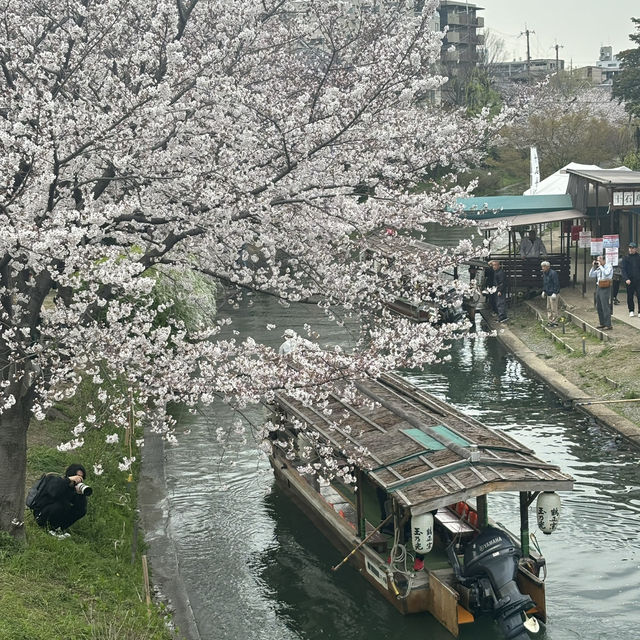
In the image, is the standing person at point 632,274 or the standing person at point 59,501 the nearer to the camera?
the standing person at point 59,501

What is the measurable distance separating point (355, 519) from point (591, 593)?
3968 millimetres

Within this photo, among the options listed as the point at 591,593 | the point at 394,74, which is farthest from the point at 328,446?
the point at 394,74

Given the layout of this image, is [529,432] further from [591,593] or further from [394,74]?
[394,74]

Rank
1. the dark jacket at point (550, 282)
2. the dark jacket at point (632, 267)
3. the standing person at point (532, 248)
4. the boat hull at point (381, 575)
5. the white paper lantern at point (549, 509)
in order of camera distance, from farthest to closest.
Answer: the standing person at point (532, 248) → the dark jacket at point (550, 282) → the dark jacket at point (632, 267) → the white paper lantern at point (549, 509) → the boat hull at point (381, 575)

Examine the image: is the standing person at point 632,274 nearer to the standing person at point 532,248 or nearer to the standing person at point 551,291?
the standing person at point 551,291

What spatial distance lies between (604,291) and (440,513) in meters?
14.2

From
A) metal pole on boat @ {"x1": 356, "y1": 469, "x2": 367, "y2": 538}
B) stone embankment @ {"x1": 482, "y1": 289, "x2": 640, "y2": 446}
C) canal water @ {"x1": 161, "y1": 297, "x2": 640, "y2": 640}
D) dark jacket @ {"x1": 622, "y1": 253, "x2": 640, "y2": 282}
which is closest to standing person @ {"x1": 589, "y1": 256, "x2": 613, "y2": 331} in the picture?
stone embankment @ {"x1": 482, "y1": 289, "x2": 640, "y2": 446}

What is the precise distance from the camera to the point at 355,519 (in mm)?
15828

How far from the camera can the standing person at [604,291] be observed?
27.1 metres

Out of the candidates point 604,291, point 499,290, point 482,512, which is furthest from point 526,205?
point 482,512

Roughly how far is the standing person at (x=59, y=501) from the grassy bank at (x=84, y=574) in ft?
0.75

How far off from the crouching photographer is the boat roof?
385 centimetres

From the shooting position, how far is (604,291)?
2727 centimetres

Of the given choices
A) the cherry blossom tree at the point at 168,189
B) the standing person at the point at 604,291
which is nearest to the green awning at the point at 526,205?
the standing person at the point at 604,291
